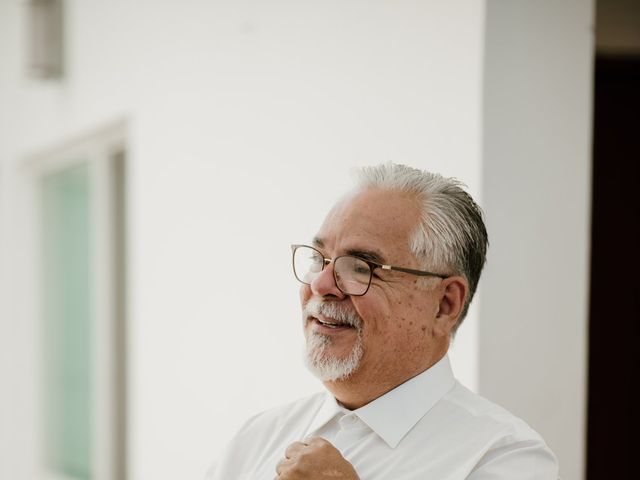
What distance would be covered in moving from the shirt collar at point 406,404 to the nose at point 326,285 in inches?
8.7

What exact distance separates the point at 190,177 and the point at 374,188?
6.27ft

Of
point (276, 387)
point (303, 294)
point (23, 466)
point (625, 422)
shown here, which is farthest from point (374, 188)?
point (23, 466)

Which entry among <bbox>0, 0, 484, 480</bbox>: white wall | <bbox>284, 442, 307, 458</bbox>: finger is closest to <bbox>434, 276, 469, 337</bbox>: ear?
<bbox>284, 442, 307, 458</bbox>: finger

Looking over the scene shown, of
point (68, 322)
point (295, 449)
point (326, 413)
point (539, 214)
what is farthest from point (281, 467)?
point (68, 322)

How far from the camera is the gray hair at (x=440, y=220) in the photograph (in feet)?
5.53

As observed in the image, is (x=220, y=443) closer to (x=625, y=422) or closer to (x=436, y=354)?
(x=625, y=422)

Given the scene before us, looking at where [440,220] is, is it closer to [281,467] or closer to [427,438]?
[427,438]

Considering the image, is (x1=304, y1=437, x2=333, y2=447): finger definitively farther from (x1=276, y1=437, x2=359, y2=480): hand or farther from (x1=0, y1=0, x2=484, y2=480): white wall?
(x1=0, y1=0, x2=484, y2=480): white wall

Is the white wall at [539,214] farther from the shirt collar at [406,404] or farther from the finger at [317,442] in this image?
the finger at [317,442]

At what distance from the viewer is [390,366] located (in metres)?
1.70

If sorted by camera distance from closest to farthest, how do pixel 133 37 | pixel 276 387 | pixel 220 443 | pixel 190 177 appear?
pixel 276 387 → pixel 220 443 → pixel 190 177 → pixel 133 37

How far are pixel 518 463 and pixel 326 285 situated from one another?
485 millimetres

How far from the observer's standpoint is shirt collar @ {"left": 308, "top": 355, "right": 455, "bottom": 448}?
5.41 feet

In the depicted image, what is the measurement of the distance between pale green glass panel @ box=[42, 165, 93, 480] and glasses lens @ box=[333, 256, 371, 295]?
339cm
